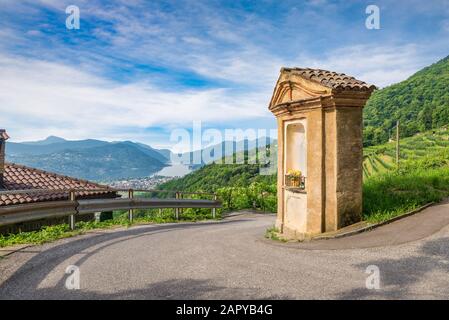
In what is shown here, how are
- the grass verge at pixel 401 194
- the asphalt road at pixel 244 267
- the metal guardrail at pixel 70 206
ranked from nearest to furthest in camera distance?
the asphalt road at pixel 244 267 → the metal guardrail at pixel 70 206 → the grass verge at pixel 401 194

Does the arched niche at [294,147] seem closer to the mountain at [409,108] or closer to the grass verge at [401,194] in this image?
the grass verge at [401,194]

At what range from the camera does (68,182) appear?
70.9 feet

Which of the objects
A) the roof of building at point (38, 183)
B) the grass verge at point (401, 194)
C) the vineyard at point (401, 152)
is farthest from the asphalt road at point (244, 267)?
the vineyard at point (401, 152)

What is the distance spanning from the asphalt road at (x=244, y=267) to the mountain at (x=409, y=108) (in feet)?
224

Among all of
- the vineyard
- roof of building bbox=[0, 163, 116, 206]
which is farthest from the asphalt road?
the vineyard

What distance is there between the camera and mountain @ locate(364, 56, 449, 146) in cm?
7462

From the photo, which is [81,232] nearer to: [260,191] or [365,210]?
[365,210]

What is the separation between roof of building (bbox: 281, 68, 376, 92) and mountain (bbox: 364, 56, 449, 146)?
215 ft

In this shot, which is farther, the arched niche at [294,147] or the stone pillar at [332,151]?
the arched niche at [294,147]

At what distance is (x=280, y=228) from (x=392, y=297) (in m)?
6.22

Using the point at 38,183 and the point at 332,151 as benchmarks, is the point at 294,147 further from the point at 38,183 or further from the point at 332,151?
the point at 38,183

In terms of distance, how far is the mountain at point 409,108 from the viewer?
74625 millimetres

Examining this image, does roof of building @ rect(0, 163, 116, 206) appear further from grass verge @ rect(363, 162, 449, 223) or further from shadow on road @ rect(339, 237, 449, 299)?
shadow on road @ rect(339, 237, 449, 299)
